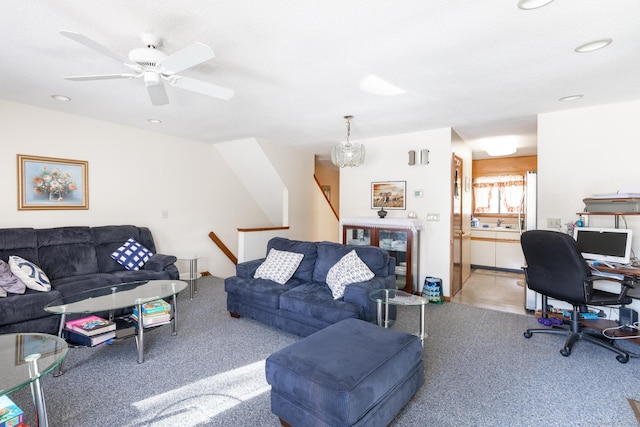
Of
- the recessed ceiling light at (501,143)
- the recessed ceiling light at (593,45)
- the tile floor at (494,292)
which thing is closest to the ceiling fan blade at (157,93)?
the recessed ceiling light at (593,45)

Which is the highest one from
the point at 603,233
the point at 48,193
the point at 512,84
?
the point at 512,84

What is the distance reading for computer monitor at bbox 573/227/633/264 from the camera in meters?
2.94

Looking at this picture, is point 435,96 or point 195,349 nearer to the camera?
point 195,349

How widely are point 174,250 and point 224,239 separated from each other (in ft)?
3.19

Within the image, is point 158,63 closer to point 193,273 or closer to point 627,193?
point 193,273

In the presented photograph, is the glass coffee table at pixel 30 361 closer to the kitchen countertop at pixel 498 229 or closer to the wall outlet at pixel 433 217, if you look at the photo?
the wall outlet at pixel 433 217

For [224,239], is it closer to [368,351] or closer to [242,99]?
[242,99]

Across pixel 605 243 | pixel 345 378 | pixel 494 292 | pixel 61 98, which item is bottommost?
pixel 494 292

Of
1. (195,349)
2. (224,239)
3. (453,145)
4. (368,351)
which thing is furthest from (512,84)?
(224,239)

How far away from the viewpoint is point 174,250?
504 centimetres

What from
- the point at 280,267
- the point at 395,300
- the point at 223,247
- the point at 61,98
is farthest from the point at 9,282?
the point at 395,300

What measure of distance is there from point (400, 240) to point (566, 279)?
2.01m

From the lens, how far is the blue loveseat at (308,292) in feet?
9.09

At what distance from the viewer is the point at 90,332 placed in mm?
2379
